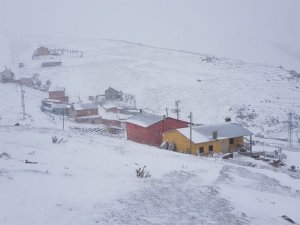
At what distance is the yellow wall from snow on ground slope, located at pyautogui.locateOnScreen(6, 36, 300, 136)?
2477 cm

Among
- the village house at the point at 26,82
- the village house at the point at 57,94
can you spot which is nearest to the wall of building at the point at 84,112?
the village house at the point at 57,94

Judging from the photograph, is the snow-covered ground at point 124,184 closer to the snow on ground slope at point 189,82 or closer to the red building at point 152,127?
the red building at point 152,127

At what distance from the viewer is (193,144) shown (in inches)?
1661

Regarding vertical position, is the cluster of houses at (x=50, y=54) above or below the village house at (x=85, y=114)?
above

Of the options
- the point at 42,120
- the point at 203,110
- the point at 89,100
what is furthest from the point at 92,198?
the point at 89,100

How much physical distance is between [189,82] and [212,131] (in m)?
54.9

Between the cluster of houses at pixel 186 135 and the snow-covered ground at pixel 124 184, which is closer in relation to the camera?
the snow-covered ground at pixel 124 184

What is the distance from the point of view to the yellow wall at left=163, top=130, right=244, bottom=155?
42.8 metres

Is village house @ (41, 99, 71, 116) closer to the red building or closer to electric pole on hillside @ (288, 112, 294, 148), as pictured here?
the red building

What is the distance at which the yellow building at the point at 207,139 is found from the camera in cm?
4266

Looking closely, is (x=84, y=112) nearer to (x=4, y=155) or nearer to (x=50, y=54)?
(x=4, y=155)

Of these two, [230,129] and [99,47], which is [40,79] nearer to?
[99,47]

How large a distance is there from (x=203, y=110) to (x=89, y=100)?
88.5ft

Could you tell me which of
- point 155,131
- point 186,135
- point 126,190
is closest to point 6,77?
point 155,131
